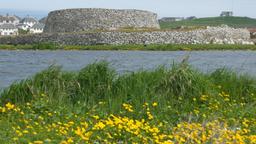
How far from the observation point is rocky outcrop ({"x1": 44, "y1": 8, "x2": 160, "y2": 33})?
246 feet

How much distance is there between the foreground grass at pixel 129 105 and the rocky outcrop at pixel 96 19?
62467mm

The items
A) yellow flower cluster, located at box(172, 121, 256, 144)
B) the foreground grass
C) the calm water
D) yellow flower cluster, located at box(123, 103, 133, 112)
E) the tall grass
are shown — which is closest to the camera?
yellow flower cluster, located at box(172, 121, 256, 144)

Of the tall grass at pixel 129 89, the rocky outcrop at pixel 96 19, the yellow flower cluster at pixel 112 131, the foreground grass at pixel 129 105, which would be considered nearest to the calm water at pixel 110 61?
the tall grass at pixel 129 89

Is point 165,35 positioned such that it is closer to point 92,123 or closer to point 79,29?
point 79,29

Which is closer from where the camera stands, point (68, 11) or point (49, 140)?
point (49, 140)

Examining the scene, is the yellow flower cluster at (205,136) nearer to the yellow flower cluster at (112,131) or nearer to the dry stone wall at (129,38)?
the yellow flower cluster at (112,131)

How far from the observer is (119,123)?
326 inches

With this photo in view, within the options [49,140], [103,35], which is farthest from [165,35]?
[49,140]

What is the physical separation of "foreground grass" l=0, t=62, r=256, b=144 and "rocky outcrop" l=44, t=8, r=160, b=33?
62.5 meters

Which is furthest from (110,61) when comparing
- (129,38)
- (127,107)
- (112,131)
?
(129,38)

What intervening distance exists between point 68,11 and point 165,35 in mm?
17244

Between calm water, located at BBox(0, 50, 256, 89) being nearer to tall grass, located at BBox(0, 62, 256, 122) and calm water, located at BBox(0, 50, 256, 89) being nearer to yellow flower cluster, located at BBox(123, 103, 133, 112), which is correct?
tall grass, located at BBox(0, 62, 256, 122)

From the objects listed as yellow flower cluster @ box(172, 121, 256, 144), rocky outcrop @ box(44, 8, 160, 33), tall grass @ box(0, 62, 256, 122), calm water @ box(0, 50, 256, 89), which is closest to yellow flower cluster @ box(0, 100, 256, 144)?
yellow flower cluster @ box(172, 121, 256, 144)

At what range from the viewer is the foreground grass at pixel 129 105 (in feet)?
26.5
